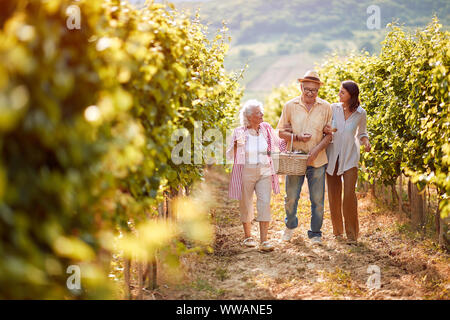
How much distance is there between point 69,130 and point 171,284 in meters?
2.81

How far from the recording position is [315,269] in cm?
501

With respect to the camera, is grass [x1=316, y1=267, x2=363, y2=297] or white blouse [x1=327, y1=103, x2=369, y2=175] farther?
white blouse [x1=327, y1=103, x2=369, y2=175]

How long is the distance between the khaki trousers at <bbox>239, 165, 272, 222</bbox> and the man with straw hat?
0.44m

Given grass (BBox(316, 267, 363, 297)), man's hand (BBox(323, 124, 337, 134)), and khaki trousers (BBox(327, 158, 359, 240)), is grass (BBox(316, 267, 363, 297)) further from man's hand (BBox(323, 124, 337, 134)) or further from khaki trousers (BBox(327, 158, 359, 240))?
man's hand (BBox(323, 124, 337, 134))

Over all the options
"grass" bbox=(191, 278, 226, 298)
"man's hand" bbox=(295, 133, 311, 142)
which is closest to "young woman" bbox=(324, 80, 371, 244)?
"man's hand" bbox=(295, 133, 311, 142)

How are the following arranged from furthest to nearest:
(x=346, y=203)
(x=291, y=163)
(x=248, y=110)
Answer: (x=346, y=203)
(x=291, y=163)
(x=248, y=110)

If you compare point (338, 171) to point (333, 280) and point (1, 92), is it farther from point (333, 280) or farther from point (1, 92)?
point (1, 92)

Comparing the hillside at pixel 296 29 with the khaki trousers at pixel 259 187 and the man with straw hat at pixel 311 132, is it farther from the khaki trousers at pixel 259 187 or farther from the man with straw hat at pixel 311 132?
the khaki trousers at pixel 259 187

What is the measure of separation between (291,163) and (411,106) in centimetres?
166

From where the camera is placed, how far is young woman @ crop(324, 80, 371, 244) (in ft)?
19.0

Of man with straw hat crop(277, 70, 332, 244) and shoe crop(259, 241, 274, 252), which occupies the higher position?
man with straw hat crop(277, 70, 332, 244)

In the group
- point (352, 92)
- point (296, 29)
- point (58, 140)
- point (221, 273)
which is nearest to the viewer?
point (58, 140)

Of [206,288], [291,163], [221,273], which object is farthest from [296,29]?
[206,288]

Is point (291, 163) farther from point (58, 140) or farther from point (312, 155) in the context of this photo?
point (58, 140)
